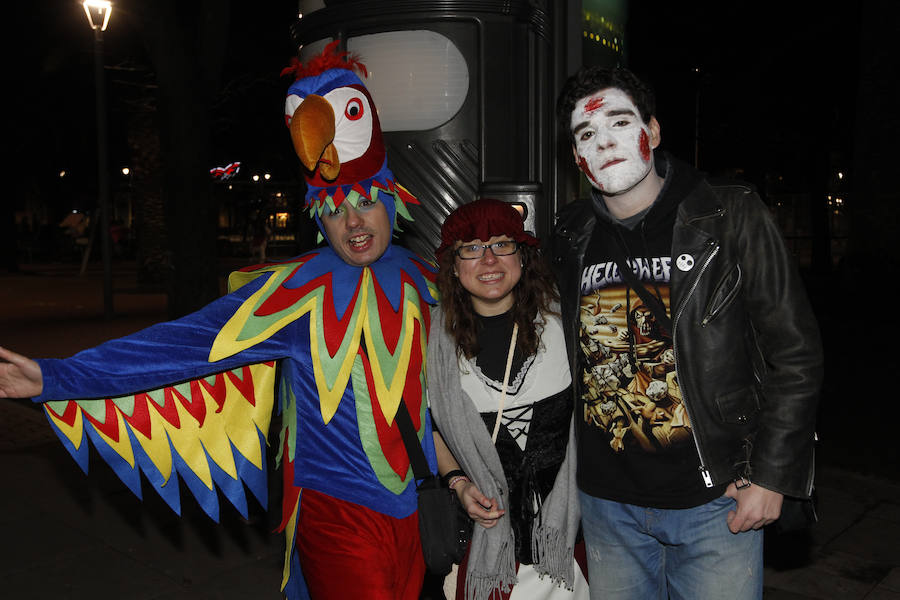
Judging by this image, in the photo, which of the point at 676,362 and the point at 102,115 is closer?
the point at 676,362

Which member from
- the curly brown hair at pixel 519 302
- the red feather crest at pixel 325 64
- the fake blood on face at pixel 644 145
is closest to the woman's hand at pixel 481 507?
the curly brown hair at pixel 519 302

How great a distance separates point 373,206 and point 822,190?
25664 mm

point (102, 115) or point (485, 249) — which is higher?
point (102, 115)

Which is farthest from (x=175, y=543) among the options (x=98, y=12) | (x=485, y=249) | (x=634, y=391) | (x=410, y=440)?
(x=98, y=12)

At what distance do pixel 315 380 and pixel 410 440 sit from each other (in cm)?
37

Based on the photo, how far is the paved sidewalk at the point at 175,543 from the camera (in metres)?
4.07

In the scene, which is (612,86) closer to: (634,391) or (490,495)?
(634,391)

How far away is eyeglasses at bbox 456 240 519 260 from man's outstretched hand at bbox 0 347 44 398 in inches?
53.5

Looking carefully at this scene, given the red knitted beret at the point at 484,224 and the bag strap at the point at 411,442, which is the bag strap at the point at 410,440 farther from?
the red knitted beret at the point at 484,224

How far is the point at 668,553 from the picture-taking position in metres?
2.41

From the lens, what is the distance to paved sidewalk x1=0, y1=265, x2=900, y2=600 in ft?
13.4

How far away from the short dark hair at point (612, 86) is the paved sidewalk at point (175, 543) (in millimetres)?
2150

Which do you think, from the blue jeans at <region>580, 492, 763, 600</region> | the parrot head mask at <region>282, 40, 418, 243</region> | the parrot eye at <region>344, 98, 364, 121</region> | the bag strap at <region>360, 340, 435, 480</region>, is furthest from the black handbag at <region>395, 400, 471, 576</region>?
the parrot eye at <region>344, 98, 364, 121</region>

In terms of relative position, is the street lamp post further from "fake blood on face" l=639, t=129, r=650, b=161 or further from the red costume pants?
"fake blood on face" l=639, t=129, r=650, b=161
